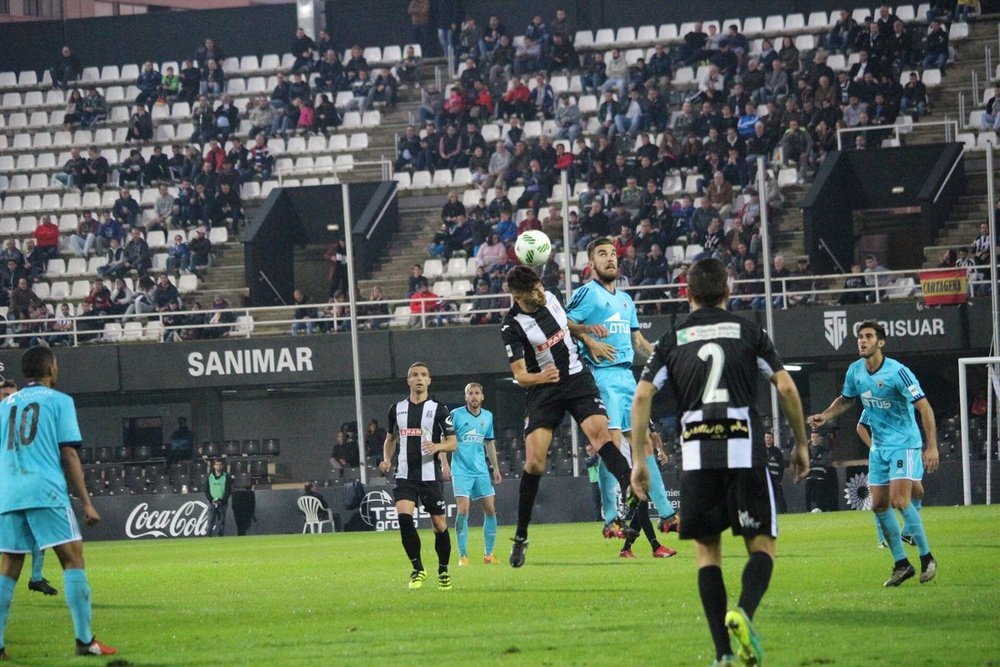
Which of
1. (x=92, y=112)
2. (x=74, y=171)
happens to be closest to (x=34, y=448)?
(x=74, y=171)

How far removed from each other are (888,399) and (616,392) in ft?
7.63

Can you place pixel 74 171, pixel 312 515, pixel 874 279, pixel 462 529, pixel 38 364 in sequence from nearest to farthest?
pixel 38 364 → pixel 462 529 → pixel 312 515 → pixel 874 279 → pixel 74 171

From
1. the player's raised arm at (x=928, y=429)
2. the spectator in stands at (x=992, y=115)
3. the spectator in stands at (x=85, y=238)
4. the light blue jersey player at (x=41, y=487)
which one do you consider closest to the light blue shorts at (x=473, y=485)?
the player's raised arm at (x=928, y=429)

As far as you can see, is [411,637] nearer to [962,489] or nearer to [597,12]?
[962,489]

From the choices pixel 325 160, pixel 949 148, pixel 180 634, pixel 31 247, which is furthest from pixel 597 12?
pixel 180 634

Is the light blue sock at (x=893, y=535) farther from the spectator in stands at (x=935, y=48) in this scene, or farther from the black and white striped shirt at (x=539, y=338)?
the spectator in stands at (x=935, y=48)

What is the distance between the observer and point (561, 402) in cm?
1283

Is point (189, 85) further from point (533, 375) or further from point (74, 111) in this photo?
point (533, 375)

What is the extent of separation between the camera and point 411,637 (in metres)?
10.3

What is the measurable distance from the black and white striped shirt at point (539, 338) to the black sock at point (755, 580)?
4.61 m

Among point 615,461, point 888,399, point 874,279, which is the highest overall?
point 874,279

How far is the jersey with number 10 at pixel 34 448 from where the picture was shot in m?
9.88

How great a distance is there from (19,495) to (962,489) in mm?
22665

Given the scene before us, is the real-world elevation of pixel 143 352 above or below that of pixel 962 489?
above
